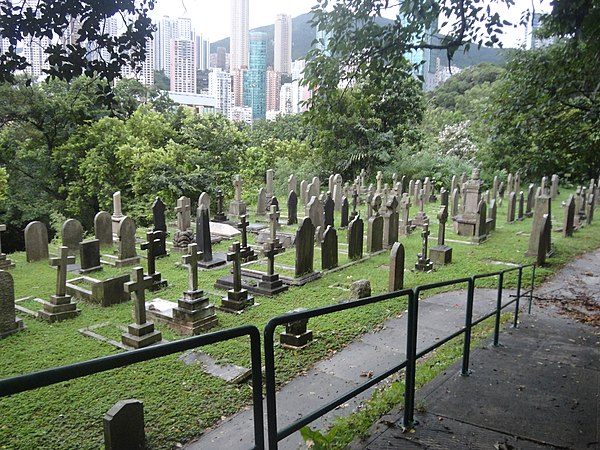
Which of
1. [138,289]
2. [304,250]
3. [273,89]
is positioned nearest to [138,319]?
[138,289]

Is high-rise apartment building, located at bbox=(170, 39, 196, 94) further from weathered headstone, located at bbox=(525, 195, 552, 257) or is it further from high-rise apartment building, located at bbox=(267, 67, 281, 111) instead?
weathered headstone, located at bbox=(525, 195, 552, 257)

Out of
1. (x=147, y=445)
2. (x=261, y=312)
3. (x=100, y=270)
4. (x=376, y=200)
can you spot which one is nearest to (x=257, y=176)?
(x=376, y=200)

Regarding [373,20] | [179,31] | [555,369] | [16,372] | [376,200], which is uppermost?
[179,31]

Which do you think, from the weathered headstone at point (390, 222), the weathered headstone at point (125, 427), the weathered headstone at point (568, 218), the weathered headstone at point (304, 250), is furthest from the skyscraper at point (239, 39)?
the weathered headstone at point (125, 427)

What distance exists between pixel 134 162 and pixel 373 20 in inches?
527

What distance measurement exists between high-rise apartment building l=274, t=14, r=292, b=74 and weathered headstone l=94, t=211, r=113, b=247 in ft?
175

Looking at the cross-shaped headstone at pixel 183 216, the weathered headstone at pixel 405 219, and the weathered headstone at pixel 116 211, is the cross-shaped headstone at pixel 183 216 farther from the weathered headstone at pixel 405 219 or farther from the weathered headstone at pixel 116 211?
the weathered headstone at pixel 405 219

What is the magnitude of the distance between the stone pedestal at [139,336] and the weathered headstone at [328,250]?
195 inches

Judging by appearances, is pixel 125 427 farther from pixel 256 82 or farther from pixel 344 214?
pixel 256 82

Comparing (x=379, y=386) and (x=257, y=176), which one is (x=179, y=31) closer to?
(x=257, y=176)

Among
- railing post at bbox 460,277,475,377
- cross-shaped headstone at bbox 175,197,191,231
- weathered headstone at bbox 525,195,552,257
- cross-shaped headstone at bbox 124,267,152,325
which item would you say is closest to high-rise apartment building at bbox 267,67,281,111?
cross-shaped headstone at bbox 175,197,191,231

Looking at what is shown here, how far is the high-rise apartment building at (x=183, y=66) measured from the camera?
5681 cm

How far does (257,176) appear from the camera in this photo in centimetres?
2583

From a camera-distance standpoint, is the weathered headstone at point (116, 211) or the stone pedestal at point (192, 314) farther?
the weathered headstone at point (116, 211)
